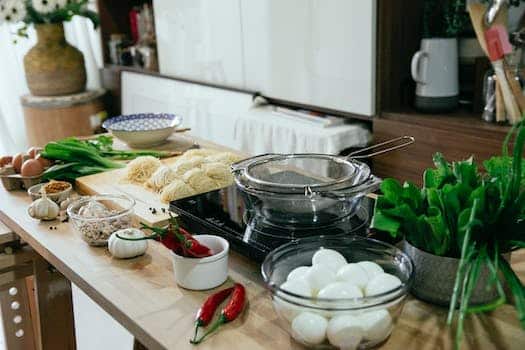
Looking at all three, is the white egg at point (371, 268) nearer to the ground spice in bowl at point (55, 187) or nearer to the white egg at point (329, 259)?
the white egg at point (329, 259)

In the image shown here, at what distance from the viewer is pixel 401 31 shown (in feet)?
7.21

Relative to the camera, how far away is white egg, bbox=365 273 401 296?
79 centimetres

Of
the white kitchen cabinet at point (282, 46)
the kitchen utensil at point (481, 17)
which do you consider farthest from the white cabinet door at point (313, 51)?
the kitchen utensil at point (481, 17)

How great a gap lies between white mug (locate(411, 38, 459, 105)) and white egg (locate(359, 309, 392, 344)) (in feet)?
5.03

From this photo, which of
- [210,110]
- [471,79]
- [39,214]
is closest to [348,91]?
[471,79]

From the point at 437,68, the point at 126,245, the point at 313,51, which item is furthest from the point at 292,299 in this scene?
the point at 313,51

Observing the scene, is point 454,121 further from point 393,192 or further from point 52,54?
point 52,54

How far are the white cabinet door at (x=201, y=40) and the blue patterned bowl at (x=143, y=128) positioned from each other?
2.85 ft

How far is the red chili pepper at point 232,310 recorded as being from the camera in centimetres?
86

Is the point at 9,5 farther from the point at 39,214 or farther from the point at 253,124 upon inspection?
the point at 39,214

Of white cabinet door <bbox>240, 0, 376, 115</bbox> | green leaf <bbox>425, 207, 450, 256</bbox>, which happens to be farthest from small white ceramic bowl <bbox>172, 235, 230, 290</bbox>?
white cabinet door <bbox>240, 0, 376, 115</bbox>

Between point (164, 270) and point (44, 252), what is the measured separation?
30 cm

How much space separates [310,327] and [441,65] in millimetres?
1617

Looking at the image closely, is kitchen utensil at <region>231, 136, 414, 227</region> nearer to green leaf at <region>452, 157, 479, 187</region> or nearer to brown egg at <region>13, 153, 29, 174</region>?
green leaf at <region>452, 157, 479, 187</region>
